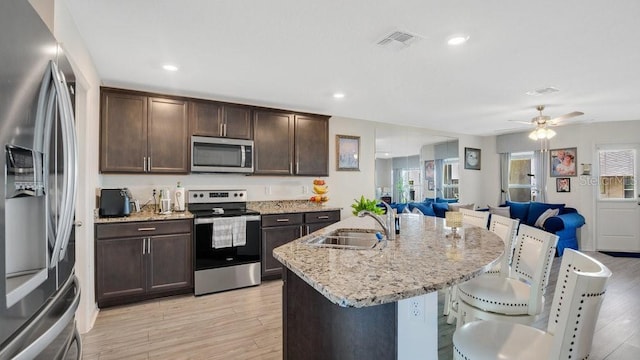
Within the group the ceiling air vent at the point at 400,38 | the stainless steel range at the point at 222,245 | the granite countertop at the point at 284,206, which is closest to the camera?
the ceiling air vent at the point at 400,38

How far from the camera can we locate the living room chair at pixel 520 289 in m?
1.72

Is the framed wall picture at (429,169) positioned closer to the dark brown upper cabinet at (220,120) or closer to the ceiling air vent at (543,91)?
the ceiling air vent at (543,91)

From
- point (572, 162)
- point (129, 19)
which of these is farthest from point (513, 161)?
point (129, 19)

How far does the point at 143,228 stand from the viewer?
322 cm

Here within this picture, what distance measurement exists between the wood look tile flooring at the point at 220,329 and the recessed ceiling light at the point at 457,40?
2311 mm

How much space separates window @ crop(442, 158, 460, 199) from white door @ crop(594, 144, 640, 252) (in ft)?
7.77

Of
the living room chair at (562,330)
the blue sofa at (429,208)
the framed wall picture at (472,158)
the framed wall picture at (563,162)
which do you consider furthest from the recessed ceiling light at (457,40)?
the framed wall picture at (563,162)

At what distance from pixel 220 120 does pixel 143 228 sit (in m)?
1.53

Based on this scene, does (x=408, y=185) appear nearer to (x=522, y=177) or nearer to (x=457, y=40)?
(x=522, y=177)

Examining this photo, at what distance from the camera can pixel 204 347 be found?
7.87ft

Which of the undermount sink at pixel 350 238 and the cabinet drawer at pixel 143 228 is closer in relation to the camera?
the undermount sink at pixel 350 238

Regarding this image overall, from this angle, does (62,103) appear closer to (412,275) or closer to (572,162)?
(412,275)

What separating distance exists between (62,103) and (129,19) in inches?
55.2

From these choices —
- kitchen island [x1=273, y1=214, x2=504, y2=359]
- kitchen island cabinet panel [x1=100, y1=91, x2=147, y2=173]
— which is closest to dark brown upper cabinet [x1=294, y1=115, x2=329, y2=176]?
kitchen island cabinet panel [x1=100, y1=91, x2=147, y2=173]
